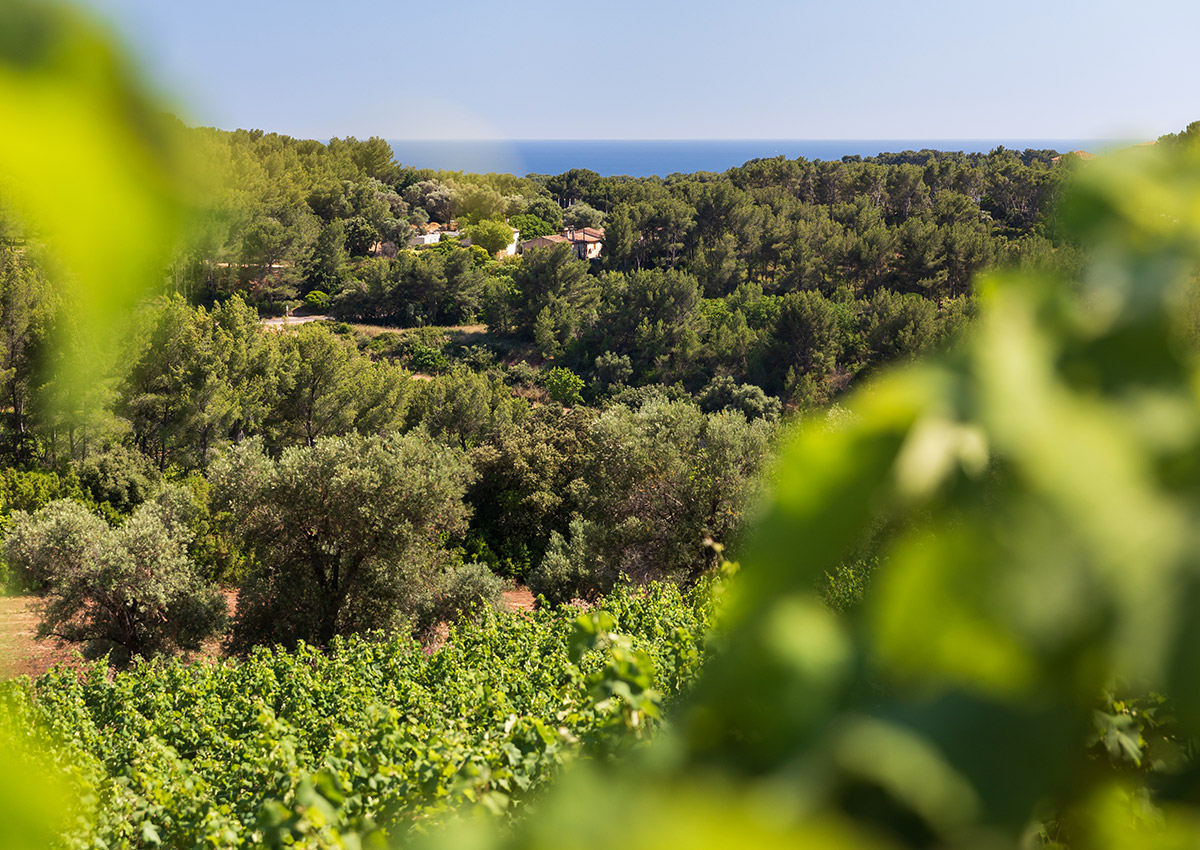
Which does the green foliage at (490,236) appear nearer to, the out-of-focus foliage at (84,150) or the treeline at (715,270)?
the treeline at (715,270)

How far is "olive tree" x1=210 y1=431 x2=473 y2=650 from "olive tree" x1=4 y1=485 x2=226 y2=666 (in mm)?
775

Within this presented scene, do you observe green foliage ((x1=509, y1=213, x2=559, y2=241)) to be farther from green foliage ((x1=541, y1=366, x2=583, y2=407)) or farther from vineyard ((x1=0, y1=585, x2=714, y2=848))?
vineyard ((x1=0, y1=585, x2=714, y2=848))

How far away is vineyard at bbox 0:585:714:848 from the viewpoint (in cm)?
248

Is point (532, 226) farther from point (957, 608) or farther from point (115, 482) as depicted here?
point (957, 608)

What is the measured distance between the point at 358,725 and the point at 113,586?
7.30m

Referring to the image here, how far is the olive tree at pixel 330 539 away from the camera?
1166 centimetres

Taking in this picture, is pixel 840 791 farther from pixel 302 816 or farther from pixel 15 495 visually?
pixel 15 495

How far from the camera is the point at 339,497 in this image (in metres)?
11.6

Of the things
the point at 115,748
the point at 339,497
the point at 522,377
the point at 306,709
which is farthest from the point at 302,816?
the point at 522,377

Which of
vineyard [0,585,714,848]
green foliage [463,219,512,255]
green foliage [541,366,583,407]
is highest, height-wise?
green foliage [463,219,512,255]

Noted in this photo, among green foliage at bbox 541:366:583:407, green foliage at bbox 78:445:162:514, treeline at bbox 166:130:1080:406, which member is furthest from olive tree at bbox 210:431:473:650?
green foliage at bbox 541:366:583:407

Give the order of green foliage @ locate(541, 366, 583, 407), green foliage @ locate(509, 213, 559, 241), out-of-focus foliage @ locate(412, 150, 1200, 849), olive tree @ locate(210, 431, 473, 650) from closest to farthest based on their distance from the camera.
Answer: out-of-focus foliage @ locate(412, 150, 1200, 849)
olive tree @ locate(210, 431, 473, 650)
green foliage @ locate(541, 366, 583, 407)
green foliage @ locate(509, 213, 559, 241)

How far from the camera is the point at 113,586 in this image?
1092 cm

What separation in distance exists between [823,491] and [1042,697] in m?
0.09
